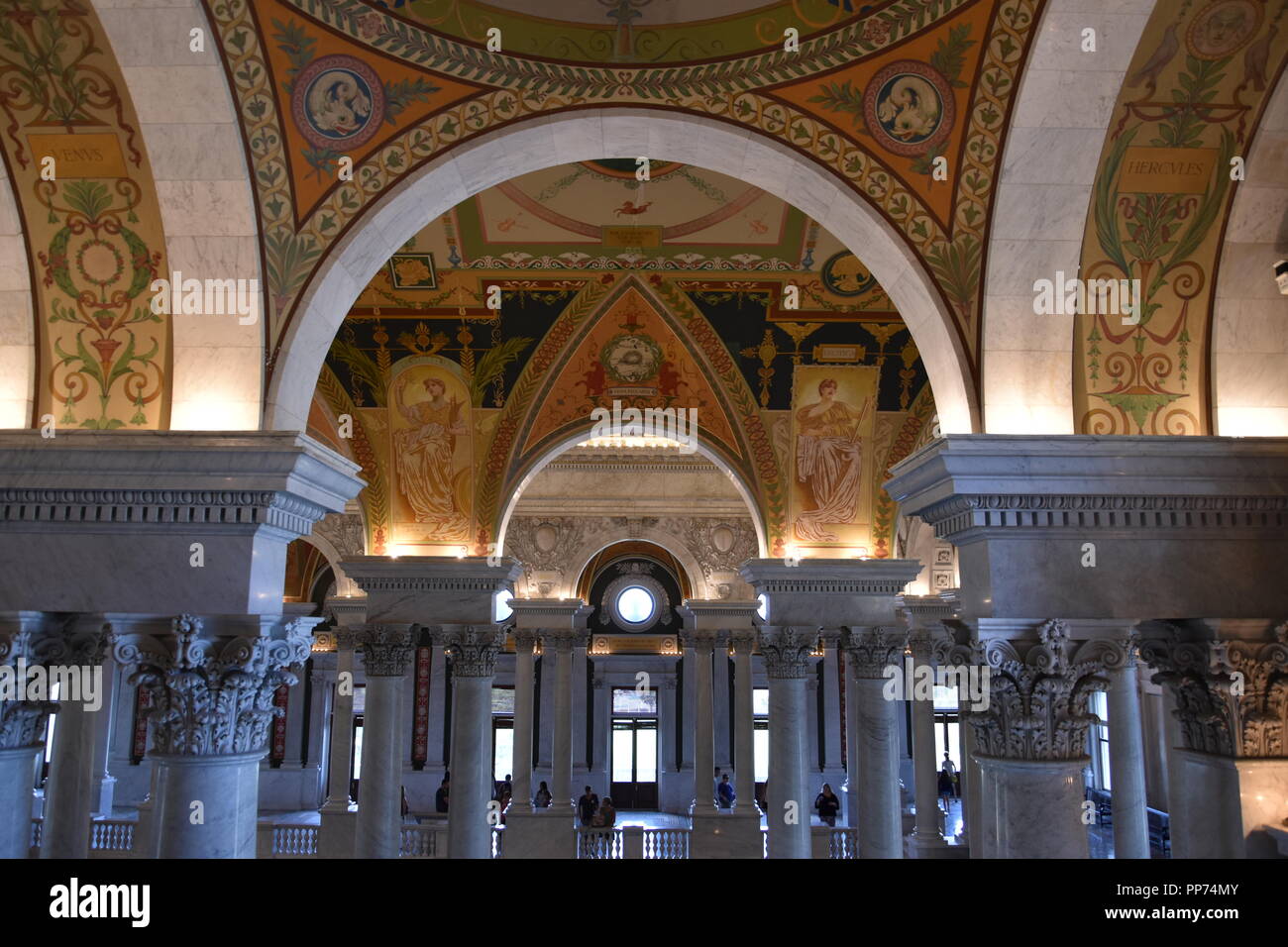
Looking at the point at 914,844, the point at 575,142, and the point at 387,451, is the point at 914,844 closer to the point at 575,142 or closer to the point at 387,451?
the point at 387,451

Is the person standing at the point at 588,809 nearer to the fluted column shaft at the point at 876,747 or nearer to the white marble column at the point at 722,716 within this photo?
the white marble column at the point at 722,716

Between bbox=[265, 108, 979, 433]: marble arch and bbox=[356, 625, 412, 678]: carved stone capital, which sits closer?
bbox=[265, 108, 979, 433]: marble arch

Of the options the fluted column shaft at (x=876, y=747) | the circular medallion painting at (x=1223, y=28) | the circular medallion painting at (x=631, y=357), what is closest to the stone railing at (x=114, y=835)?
the circular medallion painting at (x=631, y=357)

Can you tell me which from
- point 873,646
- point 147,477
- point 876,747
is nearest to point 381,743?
point 876,747

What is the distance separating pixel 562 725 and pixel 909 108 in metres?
12.8

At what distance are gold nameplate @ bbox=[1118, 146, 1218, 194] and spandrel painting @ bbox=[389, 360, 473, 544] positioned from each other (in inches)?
276

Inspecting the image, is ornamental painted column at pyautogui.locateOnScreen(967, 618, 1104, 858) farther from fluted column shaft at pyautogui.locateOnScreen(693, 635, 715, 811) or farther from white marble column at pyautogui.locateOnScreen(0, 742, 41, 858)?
fluted column shaft at pyautogui.locateOnScreen(693, 635, 715, 811)

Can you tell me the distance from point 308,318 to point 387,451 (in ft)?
17.9

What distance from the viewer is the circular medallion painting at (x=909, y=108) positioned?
5.25 m

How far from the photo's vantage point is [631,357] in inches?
425

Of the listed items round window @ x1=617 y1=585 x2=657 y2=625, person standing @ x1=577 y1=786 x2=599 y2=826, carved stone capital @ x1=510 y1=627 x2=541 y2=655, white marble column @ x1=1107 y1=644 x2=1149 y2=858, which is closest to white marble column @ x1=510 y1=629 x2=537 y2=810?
carved stone capital @ x1=510 y1=627 x2=541 y2=655

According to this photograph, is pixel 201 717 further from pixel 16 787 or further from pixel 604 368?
pixel 604 368

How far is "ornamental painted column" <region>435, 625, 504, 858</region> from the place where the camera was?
10086 mm
